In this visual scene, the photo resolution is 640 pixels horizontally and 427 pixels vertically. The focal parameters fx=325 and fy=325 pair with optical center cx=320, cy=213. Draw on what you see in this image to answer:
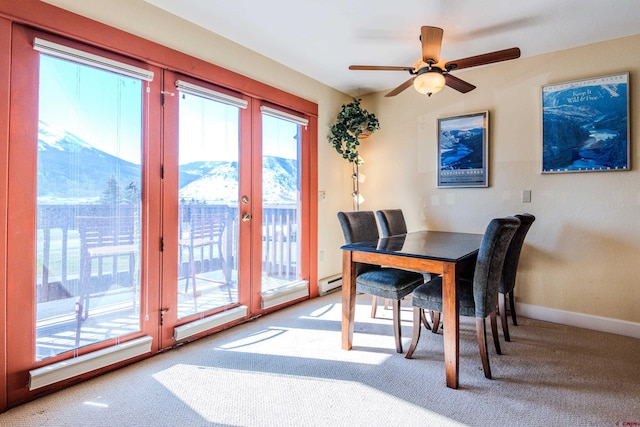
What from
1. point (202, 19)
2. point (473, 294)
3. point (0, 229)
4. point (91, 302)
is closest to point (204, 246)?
point (91, 302)

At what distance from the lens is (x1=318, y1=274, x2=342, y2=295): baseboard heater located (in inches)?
154

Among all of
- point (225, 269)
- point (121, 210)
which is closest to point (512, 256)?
point (225, 269)

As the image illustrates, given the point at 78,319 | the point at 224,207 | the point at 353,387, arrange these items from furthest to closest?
the point at 224,207 < the point at 78,319 < the point at 353,387

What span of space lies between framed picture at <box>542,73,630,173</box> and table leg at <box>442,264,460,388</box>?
6.38ft

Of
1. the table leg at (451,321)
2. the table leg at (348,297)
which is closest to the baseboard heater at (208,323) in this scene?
the table leg at (348,297)

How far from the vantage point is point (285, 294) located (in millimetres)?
3422

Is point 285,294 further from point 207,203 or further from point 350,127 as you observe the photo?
point 350,127

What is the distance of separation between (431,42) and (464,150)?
1.64m

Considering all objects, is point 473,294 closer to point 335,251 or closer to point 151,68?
point 335,251

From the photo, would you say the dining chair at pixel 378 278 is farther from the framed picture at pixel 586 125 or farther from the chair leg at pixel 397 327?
the framed picture at pixel 586 125

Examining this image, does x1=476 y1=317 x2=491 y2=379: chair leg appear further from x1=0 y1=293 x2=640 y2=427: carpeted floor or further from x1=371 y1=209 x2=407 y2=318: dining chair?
x1=371 y1=209 x2=407 y2=318: dining chair

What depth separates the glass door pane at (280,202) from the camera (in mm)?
3293

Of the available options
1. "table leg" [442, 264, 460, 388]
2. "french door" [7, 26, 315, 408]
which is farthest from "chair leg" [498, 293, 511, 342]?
"french door" [7, 26, 315, 408]

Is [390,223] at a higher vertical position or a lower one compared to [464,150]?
lower
